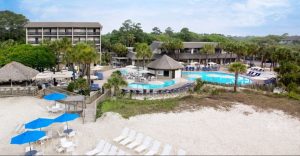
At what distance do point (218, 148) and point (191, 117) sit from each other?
253 inches

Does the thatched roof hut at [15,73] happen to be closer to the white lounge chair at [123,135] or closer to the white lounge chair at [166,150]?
the white lounge chair at [123,135]

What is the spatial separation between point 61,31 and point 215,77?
35487 millimetres

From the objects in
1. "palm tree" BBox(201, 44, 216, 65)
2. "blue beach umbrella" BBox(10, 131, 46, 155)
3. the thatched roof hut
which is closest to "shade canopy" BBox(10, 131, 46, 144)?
"blue beach umbrella" BBox(10, 131, 46, 155)

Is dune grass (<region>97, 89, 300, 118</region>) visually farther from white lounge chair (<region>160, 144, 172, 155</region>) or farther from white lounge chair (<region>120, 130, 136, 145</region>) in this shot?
A: white lounge chair (<region>160, 144, 172, 155</region>)

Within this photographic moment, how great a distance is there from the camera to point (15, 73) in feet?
107

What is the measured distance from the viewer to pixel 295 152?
17406 millimetres

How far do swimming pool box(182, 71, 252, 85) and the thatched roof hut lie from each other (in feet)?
79.2

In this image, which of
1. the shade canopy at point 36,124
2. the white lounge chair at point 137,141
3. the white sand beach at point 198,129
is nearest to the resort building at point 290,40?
the white sand beach at point 198,129

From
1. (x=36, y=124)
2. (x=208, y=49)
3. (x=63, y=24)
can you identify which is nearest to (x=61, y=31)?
(x=63, y=24)

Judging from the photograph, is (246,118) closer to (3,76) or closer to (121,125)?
(121,125)

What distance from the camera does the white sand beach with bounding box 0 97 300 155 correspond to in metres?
17.6

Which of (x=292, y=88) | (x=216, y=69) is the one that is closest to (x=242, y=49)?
(x=216, y=69)

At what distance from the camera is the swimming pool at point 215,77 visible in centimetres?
4535

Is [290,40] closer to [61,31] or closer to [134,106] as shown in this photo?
[61,31]
